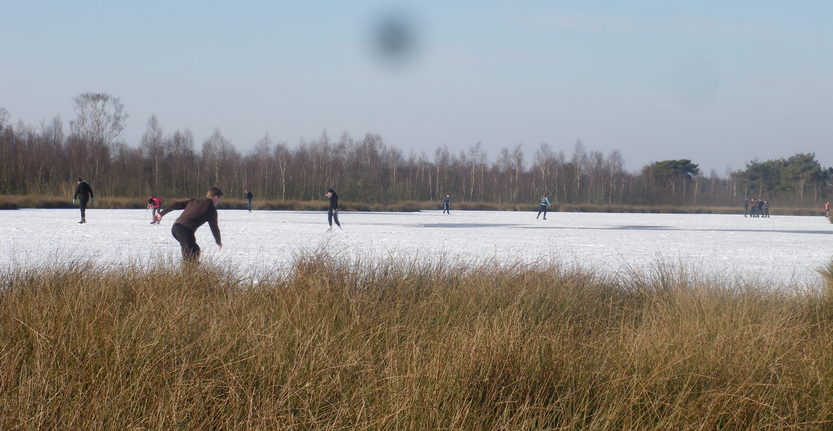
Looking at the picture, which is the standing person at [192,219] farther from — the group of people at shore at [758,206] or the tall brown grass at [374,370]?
the group of people at shore at [758,206]

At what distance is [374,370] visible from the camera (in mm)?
3773

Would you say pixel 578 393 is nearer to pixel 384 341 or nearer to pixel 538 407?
pixel 538 407

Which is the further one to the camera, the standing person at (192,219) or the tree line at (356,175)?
the tree line at (356,175)

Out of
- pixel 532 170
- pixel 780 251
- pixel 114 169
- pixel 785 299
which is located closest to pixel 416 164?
pixel 532 170

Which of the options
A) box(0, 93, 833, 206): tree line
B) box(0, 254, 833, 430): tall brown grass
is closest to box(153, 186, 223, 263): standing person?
box(0, 254, 833, 430): tall brown grass

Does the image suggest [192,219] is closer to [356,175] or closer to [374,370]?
[374,370]

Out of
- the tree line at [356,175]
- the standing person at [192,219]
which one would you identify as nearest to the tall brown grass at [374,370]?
the standing person at [192,219]

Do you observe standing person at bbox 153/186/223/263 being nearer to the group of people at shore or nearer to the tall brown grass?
the tall brown grass

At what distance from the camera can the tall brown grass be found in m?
3.25

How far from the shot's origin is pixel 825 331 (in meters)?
5.45

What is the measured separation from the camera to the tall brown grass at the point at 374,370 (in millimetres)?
3246

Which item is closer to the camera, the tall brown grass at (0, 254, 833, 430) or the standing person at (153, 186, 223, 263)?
the tall brown grass at (0, 254, 833, 430)

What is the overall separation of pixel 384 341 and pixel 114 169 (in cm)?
7253

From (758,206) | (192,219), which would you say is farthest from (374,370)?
(758,206)
